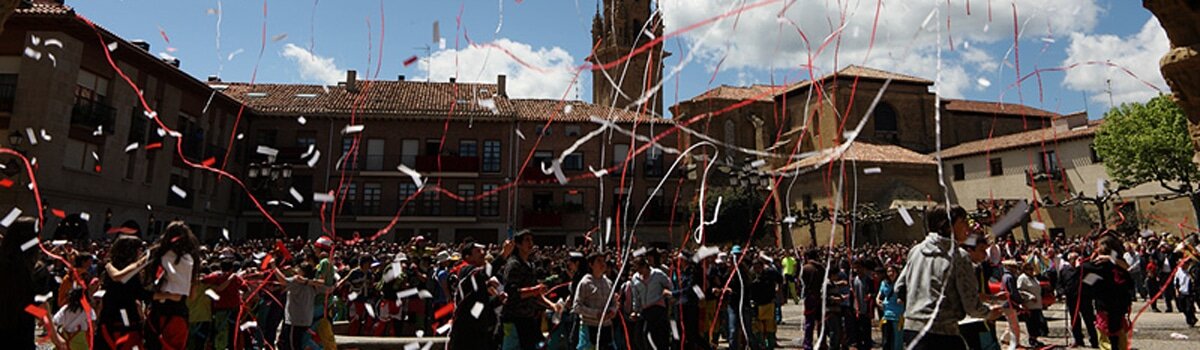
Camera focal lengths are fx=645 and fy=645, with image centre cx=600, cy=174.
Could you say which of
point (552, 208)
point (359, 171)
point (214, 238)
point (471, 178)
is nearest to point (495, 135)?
point (471, 178)

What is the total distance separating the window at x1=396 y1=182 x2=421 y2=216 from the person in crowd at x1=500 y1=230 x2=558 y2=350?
28760 mm

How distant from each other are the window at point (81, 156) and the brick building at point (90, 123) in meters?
0.03

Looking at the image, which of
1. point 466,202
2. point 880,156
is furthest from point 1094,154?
point 466,202

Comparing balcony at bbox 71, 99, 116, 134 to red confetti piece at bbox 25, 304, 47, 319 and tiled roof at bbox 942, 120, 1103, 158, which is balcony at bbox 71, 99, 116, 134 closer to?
red confetti piece at bbox 25, 304, 47, 319

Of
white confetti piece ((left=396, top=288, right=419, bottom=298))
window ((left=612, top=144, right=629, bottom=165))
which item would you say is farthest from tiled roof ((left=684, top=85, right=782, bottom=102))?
white confetti piece ((left=396, top=288, right=419, bottom=298))

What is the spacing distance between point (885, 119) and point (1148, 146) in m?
14.8

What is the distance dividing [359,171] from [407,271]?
2593cm

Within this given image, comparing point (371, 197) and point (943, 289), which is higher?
point (371, 197)

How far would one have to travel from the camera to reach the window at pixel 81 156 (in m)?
19.6

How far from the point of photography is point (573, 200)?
35312 millimetres

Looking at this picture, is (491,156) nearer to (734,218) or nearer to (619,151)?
(619,151)

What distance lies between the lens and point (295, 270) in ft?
22.7

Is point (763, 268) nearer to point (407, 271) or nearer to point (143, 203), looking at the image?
point (407, 271)

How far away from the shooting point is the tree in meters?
30.7
